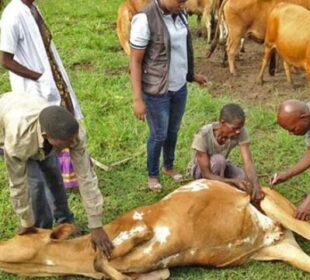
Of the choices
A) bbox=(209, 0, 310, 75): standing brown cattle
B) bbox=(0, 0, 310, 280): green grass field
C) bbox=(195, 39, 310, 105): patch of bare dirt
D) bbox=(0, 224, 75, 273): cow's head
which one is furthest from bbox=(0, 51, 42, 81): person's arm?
bbox=(209, 0, 310, 75): standing brown cattle

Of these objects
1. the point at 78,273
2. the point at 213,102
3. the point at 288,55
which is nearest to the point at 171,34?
the point at 78,273

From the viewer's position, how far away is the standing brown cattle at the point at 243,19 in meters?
9.17

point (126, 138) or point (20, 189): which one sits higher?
point (20, 189)

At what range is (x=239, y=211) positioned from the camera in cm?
464

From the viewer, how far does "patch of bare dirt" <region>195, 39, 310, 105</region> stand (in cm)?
818

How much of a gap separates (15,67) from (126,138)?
7.94 ft

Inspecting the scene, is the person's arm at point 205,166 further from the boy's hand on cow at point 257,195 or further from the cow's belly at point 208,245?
the cow's belly at point 208,245

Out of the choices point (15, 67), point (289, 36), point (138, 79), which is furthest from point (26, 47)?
point (289, 36)

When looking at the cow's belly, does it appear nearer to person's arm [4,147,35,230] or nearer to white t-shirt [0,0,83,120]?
person's arm [4,147,35,230]

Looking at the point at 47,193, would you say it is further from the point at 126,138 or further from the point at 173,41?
the point at 126,138

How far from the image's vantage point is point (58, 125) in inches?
150

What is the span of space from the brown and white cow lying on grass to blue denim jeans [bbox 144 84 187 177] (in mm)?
821

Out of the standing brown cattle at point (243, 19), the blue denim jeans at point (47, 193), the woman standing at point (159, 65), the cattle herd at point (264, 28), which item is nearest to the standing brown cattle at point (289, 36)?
the cattle herd at point (264, 28)

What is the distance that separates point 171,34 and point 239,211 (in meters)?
1.49
